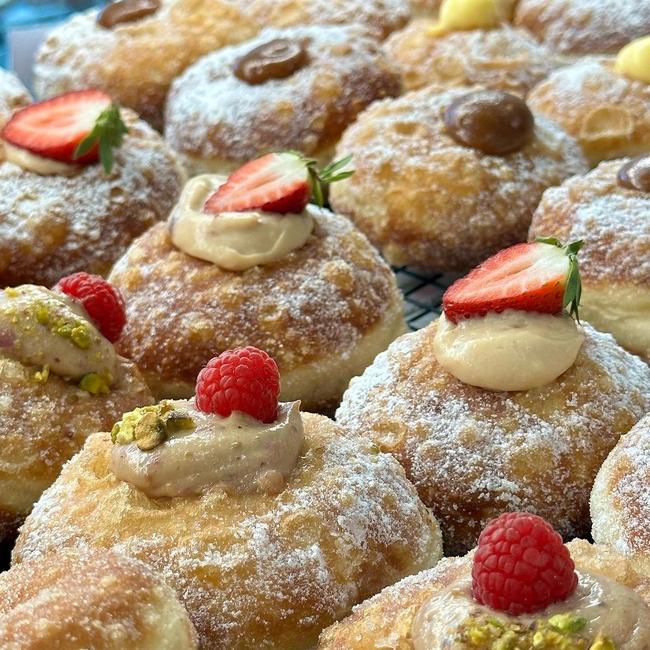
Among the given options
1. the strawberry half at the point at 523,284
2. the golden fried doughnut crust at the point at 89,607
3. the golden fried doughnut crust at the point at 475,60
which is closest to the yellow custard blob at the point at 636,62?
the golden fried doughnut crust at the point at 475,60

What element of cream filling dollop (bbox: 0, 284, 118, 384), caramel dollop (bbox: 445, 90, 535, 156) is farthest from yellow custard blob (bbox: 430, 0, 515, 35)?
cream filling dollop (bbox: 0, 284, 118, 384)

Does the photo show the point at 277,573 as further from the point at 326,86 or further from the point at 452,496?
the point at 326,86

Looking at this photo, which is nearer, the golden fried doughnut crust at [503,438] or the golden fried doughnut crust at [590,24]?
the golden fried doughnut crust at [503,438]

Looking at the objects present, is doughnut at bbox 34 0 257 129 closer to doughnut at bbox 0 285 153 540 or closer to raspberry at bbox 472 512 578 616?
doughnut at bbox 0 285 153 540

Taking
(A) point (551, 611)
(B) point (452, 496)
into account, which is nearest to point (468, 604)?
(A) point (551, 611)

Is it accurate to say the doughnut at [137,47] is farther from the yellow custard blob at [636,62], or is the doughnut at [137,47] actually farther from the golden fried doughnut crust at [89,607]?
the golden fried doughnut crust at [89,607]

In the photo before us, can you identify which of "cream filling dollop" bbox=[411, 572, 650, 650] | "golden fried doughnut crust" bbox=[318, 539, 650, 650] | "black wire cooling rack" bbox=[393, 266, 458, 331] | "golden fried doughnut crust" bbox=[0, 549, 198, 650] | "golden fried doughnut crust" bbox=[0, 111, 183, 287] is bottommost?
"black wire cooling rack" bbox=[393, 266, 458, 331]

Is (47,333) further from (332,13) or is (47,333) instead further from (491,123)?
(332,13)
